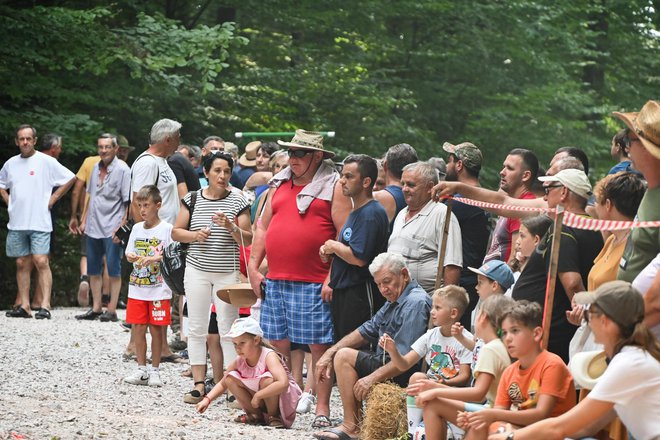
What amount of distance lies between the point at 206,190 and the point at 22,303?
5255mm

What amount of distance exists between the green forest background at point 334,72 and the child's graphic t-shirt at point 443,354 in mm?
9116

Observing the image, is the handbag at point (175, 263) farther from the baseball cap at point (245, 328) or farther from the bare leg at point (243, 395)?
the bare leg at point (243, 395)

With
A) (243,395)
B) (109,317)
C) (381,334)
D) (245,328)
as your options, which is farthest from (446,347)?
(109,317)

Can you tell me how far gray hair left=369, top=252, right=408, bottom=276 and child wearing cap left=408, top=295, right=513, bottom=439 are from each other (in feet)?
4.00

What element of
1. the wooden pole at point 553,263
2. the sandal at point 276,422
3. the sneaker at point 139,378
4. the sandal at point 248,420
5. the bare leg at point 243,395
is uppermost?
the wooden pole at point 553,263

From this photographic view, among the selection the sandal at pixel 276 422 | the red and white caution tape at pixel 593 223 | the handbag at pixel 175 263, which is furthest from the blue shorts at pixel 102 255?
the red and white caution tape at pixel 593 223

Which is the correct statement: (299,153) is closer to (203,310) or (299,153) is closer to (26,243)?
(203,310)

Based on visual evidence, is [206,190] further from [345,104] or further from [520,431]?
[345,104]

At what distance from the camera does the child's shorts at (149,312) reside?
998cm

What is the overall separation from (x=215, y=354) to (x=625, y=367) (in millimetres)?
5438

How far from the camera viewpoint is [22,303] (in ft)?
45.7

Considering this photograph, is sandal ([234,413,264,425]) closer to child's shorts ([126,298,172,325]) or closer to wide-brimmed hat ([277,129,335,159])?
child's shorts ([126,298,172,325])

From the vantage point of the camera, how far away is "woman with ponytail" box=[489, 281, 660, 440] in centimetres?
482

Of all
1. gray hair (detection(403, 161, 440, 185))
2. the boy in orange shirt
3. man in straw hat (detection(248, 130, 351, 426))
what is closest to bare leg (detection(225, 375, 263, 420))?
man in straw hat (detection(248, 130, 351, 426))
